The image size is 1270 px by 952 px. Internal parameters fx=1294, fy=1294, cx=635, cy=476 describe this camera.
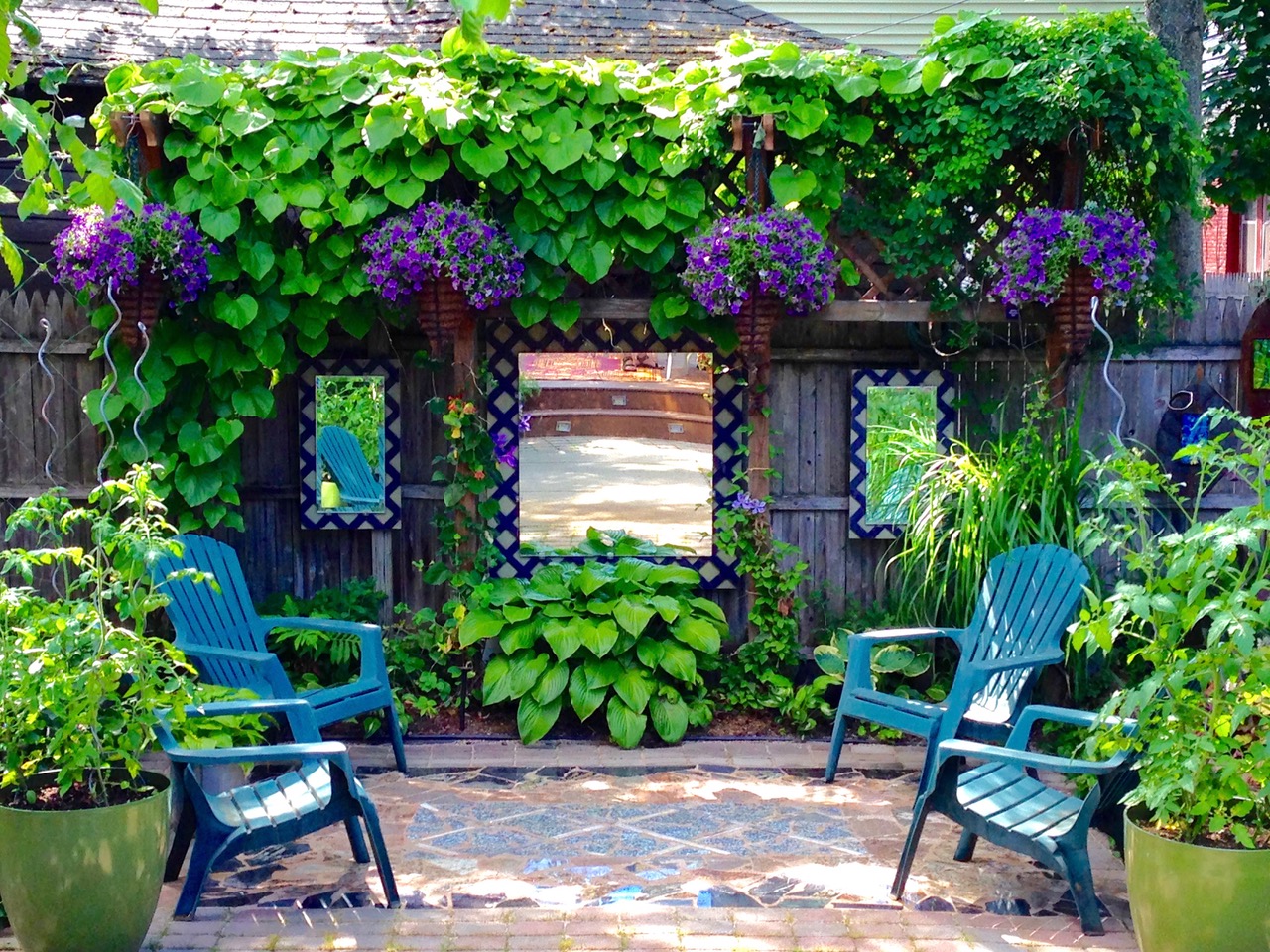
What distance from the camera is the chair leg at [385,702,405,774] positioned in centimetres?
498

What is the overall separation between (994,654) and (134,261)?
3662 millimetres

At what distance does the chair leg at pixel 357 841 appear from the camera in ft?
13.0

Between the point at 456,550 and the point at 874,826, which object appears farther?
the point at 456,550

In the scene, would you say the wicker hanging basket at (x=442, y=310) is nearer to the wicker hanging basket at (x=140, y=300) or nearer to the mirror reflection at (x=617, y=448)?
the mirror reflection at (x=617, y=448)

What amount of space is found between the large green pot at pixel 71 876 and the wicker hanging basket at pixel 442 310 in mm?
2675

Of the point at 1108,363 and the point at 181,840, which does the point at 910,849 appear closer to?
the point at 181,840

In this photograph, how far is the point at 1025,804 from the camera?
150 inches

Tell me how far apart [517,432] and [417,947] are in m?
2.89

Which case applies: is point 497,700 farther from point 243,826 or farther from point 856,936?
point 856,936

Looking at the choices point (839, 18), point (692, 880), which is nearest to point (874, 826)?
point (692, 880)

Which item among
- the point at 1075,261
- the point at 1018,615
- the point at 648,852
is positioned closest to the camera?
the point at 648,852

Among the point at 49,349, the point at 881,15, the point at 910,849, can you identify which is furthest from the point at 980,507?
the point at 881,15

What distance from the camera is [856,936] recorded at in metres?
3.54

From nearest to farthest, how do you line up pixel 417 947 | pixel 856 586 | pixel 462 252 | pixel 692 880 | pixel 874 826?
pixel 417 947, pixel 692 880, pixel 874 826, pixel 462 252, pixel 856 586
